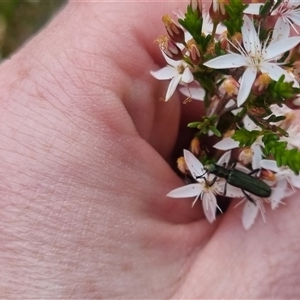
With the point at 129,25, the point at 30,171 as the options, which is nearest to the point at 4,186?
the point at 30,171

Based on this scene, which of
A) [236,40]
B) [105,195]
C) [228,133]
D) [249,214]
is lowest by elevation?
[249,214]

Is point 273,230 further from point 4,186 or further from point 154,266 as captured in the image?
point 4,186

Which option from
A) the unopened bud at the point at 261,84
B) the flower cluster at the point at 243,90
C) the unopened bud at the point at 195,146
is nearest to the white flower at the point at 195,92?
the flower cluster at the point at 243,90

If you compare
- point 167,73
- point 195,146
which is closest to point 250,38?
point 167,73

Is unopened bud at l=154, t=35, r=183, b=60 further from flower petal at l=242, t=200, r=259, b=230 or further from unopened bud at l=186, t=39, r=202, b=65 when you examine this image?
flower petal at l=242, t=200, r=259, b=230

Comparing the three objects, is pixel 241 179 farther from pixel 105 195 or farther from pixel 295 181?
pixel 105 195

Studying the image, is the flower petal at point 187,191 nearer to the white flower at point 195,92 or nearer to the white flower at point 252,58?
the white flower at point 195,92
